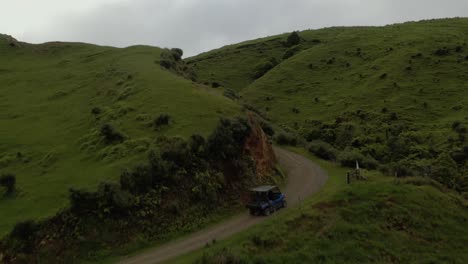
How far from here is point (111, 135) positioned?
40594 millimetres

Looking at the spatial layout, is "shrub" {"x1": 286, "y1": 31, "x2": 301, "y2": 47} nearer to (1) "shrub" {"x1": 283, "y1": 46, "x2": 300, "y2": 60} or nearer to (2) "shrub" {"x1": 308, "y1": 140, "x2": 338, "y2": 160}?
(1) "shrub" {"x1": 283, "y1": 46, "x2": 300, "y2": 60}

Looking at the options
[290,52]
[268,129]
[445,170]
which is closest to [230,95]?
[268,129]

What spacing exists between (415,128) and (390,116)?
19.1 feet

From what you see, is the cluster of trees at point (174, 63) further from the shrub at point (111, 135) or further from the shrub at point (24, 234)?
the shrub at point (24, 234)

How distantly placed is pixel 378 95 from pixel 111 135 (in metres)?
58.4

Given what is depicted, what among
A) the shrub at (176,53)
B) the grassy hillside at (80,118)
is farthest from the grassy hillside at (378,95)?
the grassy hillside at (80,118)

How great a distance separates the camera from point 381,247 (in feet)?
78.6

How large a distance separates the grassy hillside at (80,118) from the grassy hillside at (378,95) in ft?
65.0

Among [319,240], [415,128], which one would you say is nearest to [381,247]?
[319,240]

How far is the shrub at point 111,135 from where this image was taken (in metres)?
40.3

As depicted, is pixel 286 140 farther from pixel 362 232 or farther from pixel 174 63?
pixel 362 232

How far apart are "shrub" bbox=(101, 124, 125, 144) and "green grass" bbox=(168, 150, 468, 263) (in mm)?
17991

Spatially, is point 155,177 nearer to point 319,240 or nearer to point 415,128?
point 319,240

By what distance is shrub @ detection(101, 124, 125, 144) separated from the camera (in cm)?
4031
